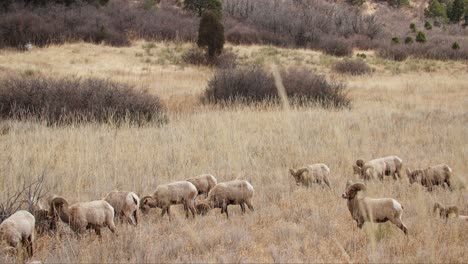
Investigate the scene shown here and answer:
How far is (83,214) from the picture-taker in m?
3.98

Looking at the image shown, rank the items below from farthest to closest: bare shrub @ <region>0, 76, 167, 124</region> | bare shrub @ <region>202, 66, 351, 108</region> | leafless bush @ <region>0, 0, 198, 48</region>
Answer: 1. leafless bush @ <region>0, 0, 198, 48</region>
2. bare shrub @ <region>202, 66, 351, 108</region>
3. bare shrub @ <region>0, 76, 167, 124</region>

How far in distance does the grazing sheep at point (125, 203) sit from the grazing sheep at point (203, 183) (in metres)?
0.81

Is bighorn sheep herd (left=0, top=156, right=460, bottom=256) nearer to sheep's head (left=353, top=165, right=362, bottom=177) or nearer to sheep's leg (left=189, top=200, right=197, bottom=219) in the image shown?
sheep's leg (left=189, top=200, right=197, bottom=219)

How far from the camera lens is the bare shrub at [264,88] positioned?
1413cm

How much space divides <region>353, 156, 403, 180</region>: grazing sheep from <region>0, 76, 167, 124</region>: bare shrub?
5.69m

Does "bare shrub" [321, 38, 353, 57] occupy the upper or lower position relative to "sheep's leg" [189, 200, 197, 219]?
lower

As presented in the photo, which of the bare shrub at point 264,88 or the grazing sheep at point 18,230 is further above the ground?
the grazing sheep at point 18,230

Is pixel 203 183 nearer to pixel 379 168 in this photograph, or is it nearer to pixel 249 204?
pixel 249 204

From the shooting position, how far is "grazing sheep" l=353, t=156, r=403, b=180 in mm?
5895

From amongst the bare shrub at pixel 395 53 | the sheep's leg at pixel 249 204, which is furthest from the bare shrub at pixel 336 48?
the sheep's leg at pixel 249 204

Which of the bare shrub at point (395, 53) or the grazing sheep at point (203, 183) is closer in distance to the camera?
the grazing sheep at point (203, 183)

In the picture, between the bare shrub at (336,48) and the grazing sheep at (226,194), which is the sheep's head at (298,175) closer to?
the grazing sheep at (226,194)

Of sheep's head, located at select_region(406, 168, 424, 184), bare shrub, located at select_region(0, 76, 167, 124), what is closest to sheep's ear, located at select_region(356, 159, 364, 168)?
sheep's head, located at select_region(406, 168, 424, 184)

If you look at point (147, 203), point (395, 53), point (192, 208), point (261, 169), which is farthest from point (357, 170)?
point (395, 53)
